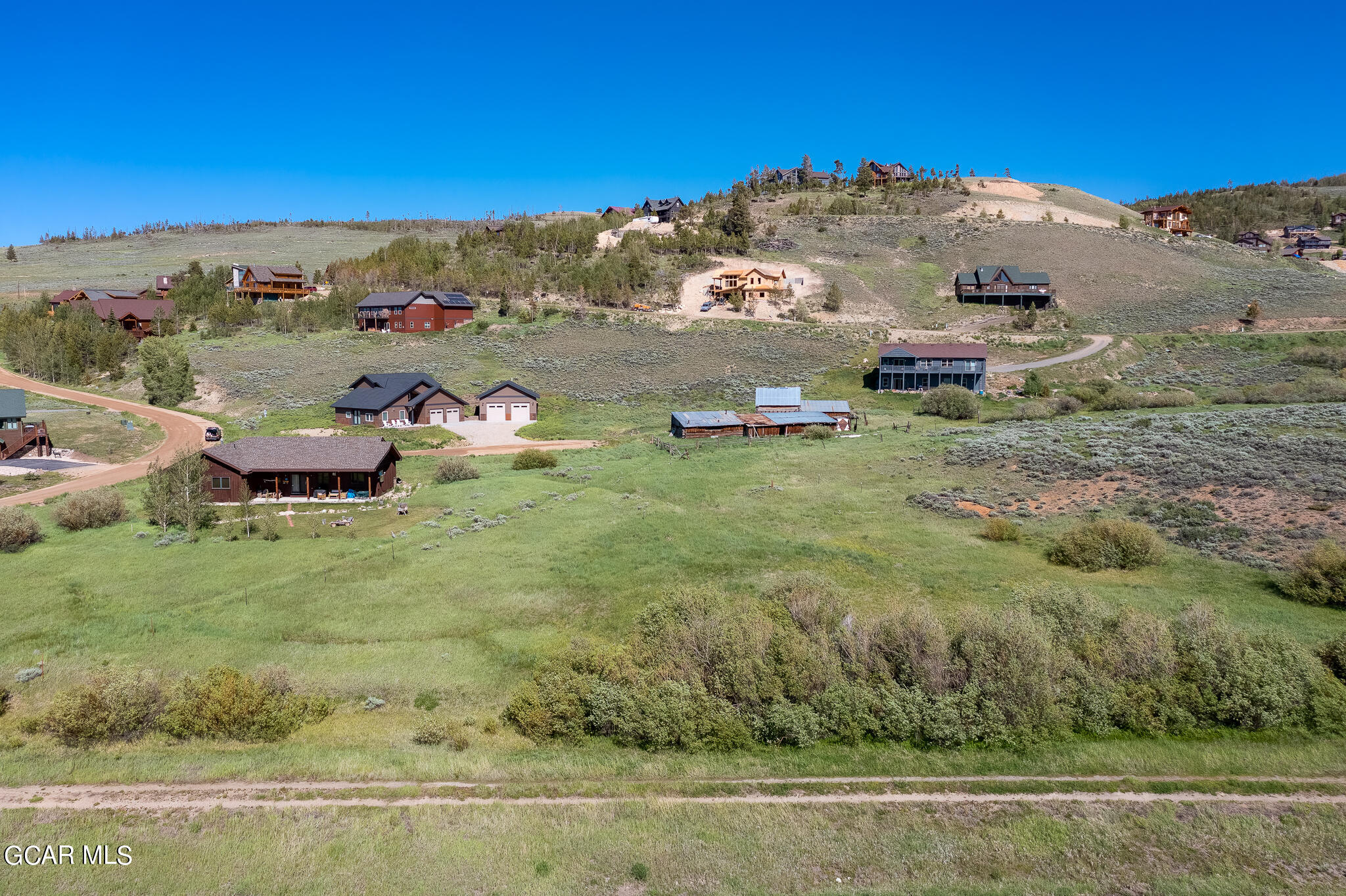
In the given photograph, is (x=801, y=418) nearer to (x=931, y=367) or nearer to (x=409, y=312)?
(x=931, y=367)

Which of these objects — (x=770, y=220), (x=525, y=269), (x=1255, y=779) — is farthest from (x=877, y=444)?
(x=770, y=220)

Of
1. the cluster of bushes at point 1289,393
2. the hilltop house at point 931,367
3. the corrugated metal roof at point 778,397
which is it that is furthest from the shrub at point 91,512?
the cluster of bushes at point 1289,393

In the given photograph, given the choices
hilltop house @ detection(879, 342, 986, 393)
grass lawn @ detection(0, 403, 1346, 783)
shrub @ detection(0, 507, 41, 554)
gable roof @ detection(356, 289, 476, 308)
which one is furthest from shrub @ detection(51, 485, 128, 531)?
hilltop house @ detection(879, 342, 986, 393)

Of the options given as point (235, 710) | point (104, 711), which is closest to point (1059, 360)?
point (235, 710)

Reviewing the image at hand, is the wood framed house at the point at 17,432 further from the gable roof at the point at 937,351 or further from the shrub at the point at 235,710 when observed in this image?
the gable roof at the point at 937,351

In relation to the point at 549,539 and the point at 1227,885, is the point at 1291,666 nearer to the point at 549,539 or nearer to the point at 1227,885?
the point at 1227,885

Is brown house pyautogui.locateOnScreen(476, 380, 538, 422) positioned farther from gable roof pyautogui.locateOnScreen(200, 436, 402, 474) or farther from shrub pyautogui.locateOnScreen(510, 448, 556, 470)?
gable roof pyautogui.locateOnScreen(200, 436, 402, 474)

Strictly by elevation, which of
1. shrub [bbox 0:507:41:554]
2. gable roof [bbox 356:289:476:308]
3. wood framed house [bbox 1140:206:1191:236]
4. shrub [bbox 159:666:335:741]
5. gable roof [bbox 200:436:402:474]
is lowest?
shrub [bbox 159:666:335:741]
